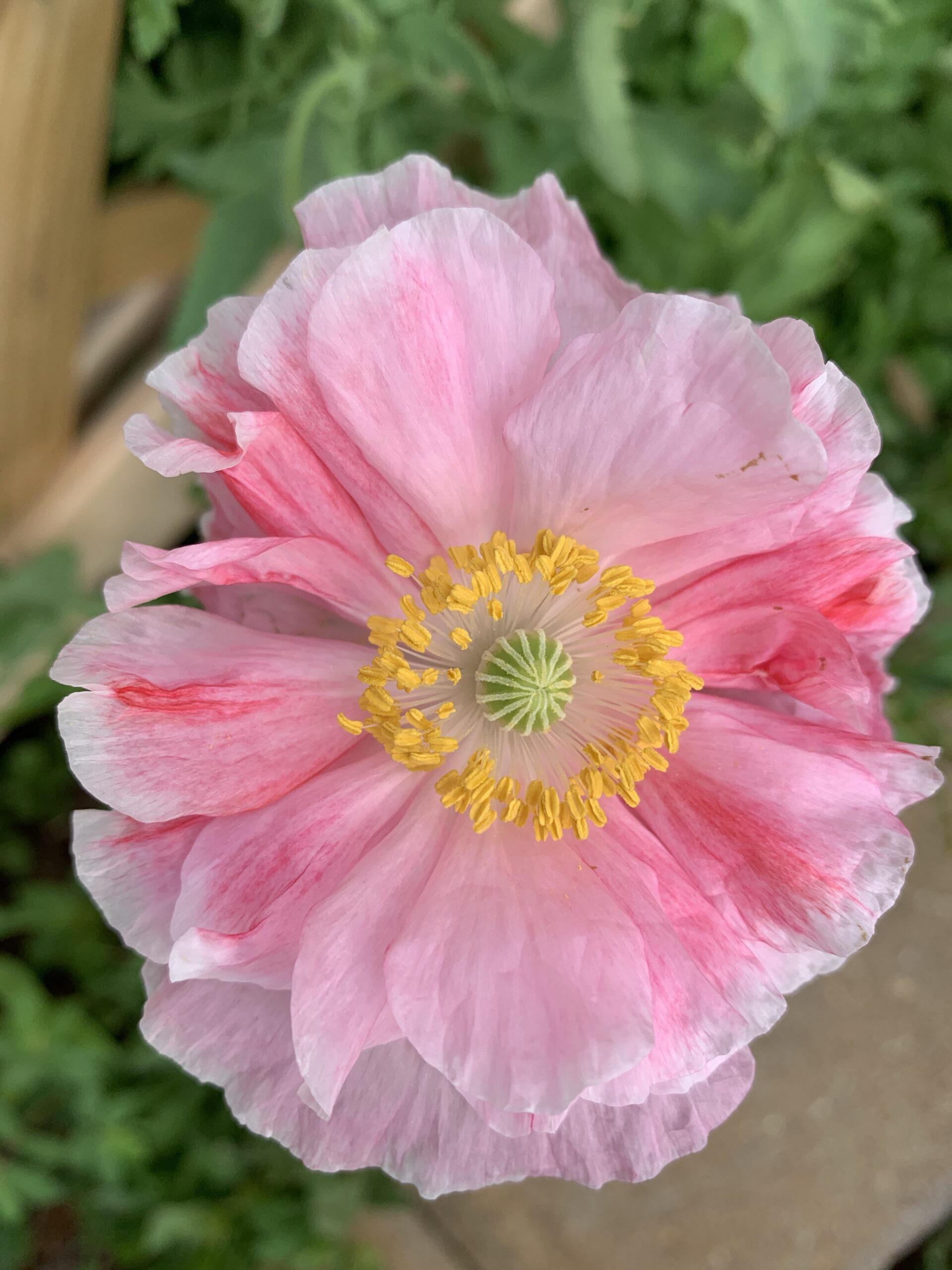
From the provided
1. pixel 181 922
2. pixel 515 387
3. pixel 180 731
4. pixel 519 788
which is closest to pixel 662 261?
pixel 515 387

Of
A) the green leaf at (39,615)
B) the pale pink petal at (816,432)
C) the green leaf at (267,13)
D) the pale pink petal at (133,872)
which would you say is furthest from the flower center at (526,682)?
the green leaf at (39,615)

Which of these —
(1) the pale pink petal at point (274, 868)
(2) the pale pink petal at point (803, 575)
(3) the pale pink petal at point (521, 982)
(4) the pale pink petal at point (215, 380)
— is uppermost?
(4) the pale pink petal at point (215, 380)

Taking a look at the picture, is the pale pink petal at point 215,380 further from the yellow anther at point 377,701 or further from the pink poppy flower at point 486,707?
the yellow anther at point 377,701

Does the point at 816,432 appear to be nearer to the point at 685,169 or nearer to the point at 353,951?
the point at 353,951

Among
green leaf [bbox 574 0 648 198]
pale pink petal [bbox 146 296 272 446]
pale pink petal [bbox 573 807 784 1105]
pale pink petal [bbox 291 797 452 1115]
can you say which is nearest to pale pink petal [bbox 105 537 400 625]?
pale pink petal [bbox 146 296 272 446]

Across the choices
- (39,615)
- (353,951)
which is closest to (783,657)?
(353,951)

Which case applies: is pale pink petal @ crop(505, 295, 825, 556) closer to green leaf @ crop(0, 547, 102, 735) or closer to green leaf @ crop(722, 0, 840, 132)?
green leaf @ crop(722, 0, 840, 132)
